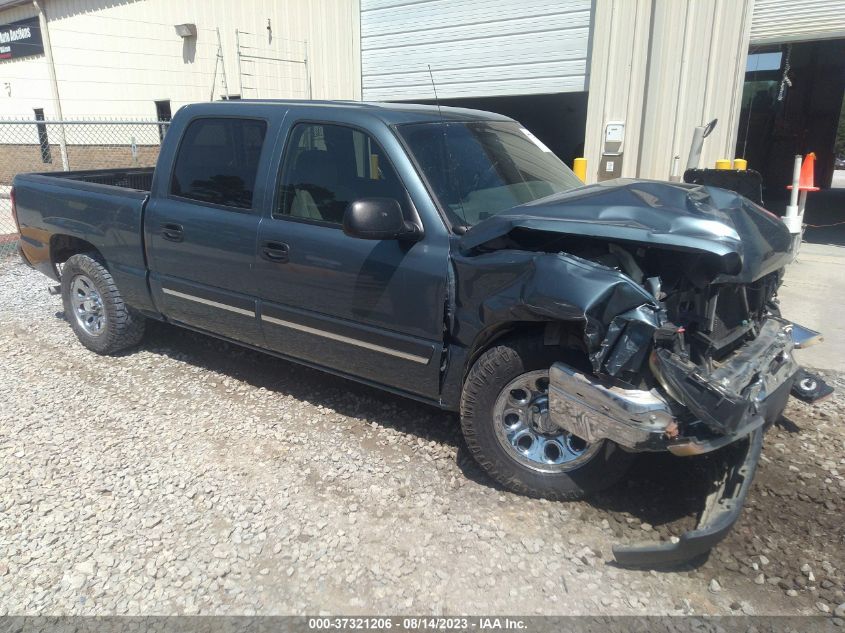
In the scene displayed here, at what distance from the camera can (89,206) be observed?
4.88 metres

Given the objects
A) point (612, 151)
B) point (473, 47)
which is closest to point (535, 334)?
point (612, 151)

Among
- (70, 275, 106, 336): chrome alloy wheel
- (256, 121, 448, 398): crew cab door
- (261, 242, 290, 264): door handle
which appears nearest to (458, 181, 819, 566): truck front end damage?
(256, 121, 448, 398): crew cab door

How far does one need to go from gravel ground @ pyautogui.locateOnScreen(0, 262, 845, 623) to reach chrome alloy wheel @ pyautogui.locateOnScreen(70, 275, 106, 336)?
866 millimetres

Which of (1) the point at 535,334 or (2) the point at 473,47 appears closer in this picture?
(1) the point at 535,334

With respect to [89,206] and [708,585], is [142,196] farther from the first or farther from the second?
[708,585]

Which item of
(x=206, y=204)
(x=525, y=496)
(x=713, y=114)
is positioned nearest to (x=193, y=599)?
(x=525, y=496)

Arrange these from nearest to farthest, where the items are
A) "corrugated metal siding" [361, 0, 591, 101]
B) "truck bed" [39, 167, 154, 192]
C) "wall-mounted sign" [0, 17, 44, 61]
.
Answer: "truck bed" [39, 167, 154, 192]
"corrugated metal siding" [361, 0, 591, 101]
"wall-mounted sign" [0, 17, 44, 61]

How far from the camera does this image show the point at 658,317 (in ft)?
8.96

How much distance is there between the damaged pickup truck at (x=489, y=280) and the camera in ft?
8.97

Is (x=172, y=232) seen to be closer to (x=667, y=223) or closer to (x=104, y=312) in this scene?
(x=104, y=312)

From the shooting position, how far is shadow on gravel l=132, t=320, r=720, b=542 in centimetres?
313

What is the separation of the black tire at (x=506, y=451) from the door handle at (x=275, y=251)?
4.43ft

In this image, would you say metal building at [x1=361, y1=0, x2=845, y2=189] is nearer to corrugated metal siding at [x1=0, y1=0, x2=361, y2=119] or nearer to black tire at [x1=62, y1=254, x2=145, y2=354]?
corrugated metal siding at [x1=0, y1=0, x2=361, y2=119]

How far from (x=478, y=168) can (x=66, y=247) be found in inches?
143
